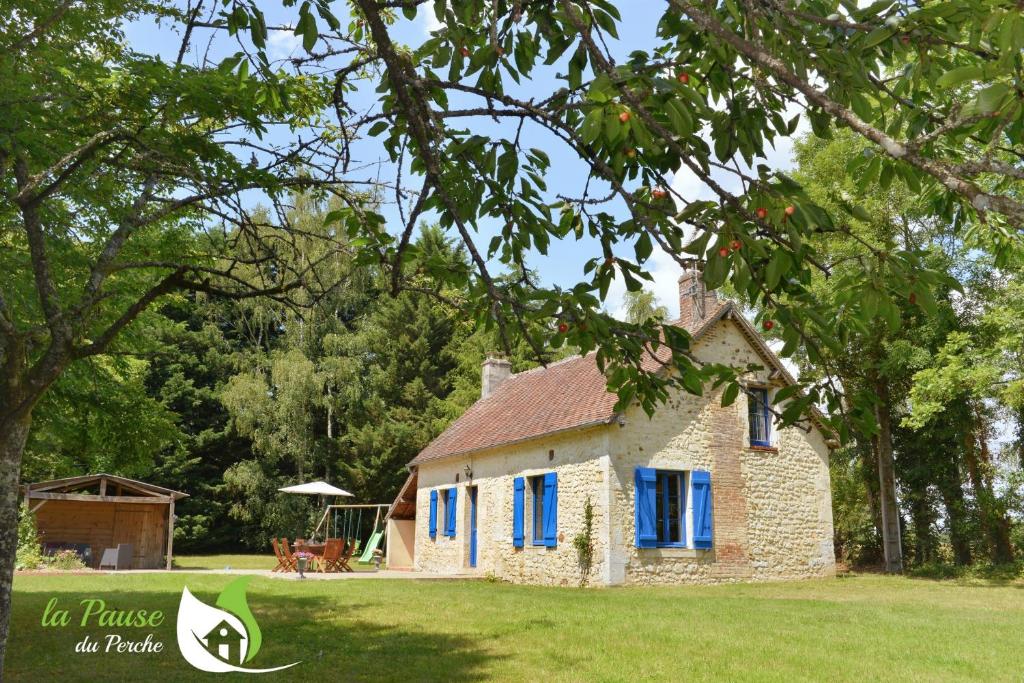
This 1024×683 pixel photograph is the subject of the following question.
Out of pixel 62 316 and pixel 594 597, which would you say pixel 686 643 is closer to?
pixel 594 597

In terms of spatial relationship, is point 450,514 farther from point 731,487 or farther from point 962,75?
point 962,75

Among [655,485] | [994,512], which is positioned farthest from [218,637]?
[994,512]

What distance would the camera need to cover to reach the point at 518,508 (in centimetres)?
1753

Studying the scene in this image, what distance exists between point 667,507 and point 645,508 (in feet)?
2.76

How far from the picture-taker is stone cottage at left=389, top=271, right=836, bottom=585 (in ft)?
50.2

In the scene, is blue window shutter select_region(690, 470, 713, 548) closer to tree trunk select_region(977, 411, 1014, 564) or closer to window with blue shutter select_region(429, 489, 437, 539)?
window with blue shutter select_region(429, 489, 437, 539)

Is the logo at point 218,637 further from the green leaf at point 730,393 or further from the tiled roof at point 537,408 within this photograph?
the tiled roof at point 537,408

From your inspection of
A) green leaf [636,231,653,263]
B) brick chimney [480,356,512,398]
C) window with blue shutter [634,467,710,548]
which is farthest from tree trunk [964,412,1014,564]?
green leaf [636,231,653,263]

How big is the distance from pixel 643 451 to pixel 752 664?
29.3 ft

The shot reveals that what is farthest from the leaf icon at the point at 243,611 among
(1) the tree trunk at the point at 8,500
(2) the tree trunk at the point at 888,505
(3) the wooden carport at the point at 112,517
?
(2) the tree trunk at the point at 888,505

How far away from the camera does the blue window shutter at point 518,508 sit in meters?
17.4

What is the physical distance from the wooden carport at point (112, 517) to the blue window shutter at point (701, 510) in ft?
44.4

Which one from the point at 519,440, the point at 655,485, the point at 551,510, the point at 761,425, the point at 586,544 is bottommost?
the point at 586,544

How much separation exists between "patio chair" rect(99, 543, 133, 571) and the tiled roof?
25.9 ft
